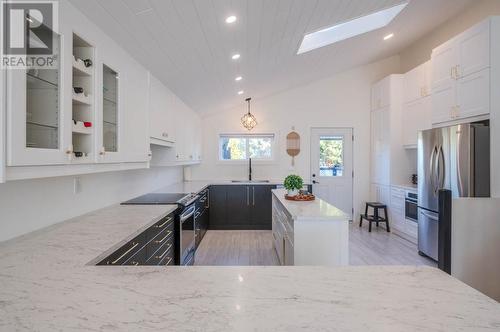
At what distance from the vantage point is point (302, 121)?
251 inches

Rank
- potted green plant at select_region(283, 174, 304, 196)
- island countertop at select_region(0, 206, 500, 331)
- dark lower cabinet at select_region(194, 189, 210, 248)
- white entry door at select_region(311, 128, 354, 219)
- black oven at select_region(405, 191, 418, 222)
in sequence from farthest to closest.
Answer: white entry door at select_region(311, 128, 354, 219) → black oven at select_region(405, 191, 418, 222) → dark lower cabinet at select_region(194, 189, 210, 248) → potted green plant at select_region(283, 174, 304, 196) → island countertop at select_region(0, 206, 500, 331)

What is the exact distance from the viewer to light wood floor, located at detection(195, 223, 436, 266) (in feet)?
12.6

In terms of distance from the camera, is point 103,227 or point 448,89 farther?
point 448,89

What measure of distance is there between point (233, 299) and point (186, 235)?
2.46m

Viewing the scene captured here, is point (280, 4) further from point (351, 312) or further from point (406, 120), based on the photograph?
point (406, 120)

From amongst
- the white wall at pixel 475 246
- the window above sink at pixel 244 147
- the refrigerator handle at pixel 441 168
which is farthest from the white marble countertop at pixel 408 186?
the white wall at pixel 475 246

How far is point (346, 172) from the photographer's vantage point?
6.39 m

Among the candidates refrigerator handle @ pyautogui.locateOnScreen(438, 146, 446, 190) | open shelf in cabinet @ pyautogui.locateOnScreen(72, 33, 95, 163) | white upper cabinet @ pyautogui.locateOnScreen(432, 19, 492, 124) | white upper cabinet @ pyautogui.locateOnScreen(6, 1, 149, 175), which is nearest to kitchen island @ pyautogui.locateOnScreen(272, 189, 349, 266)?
white upper cabinet @ pyautogui.locateOnScreen(6, 1, 149, 175)

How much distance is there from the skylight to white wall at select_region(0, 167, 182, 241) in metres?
2.97

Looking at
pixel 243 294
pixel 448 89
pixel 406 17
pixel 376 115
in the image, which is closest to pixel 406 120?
pixel 376 115

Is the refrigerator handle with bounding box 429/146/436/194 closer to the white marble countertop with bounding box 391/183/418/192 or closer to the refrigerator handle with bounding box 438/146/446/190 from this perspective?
the refrigerator handle with bounding box 438/146/446/190

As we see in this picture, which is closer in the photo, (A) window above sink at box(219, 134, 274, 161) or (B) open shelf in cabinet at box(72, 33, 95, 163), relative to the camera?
(B) open shelf in cabinet at box(72, 33, 95, 163)

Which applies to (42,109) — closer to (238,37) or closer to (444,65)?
(238,37)

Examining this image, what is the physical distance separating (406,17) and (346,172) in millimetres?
3227
